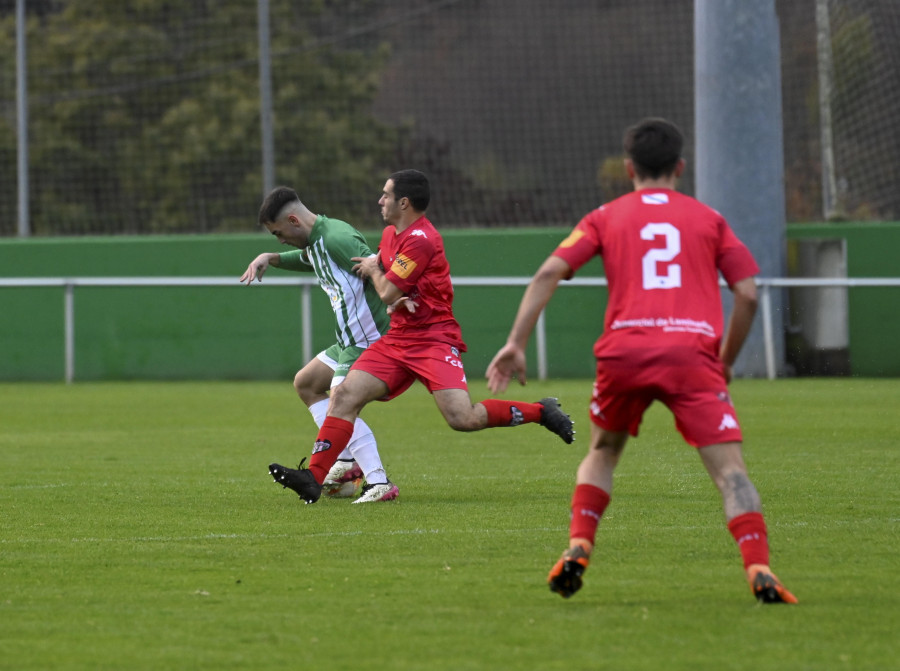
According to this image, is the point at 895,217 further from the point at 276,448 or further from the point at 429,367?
the point at 429,367

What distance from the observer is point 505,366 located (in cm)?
512

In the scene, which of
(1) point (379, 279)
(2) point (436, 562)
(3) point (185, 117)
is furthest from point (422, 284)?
(3) point (185, 117)

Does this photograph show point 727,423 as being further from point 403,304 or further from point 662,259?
point 403,304

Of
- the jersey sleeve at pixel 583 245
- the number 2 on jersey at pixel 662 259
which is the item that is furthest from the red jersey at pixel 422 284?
the number 2 on jersey at pixel 662 259

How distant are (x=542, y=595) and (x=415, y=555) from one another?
1.03 m

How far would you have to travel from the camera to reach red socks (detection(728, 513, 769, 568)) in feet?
16.6

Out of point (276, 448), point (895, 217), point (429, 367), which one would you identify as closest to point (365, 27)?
point (895, 217)

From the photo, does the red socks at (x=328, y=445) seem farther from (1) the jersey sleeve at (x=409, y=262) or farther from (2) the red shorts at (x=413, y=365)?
(1) the jersey sleeve at (x=409, y=262)

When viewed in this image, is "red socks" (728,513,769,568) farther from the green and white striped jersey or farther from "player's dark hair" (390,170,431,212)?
the green and white striped jersey

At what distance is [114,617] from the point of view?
5.10m

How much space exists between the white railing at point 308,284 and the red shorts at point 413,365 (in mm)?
10937

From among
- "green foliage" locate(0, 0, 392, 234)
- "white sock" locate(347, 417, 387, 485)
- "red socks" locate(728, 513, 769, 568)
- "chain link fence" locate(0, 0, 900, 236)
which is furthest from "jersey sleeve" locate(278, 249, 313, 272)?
"green foliage" locate(0, 0, 392, 234)

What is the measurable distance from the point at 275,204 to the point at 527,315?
3574 mm

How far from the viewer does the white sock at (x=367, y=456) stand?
829 centimetres
